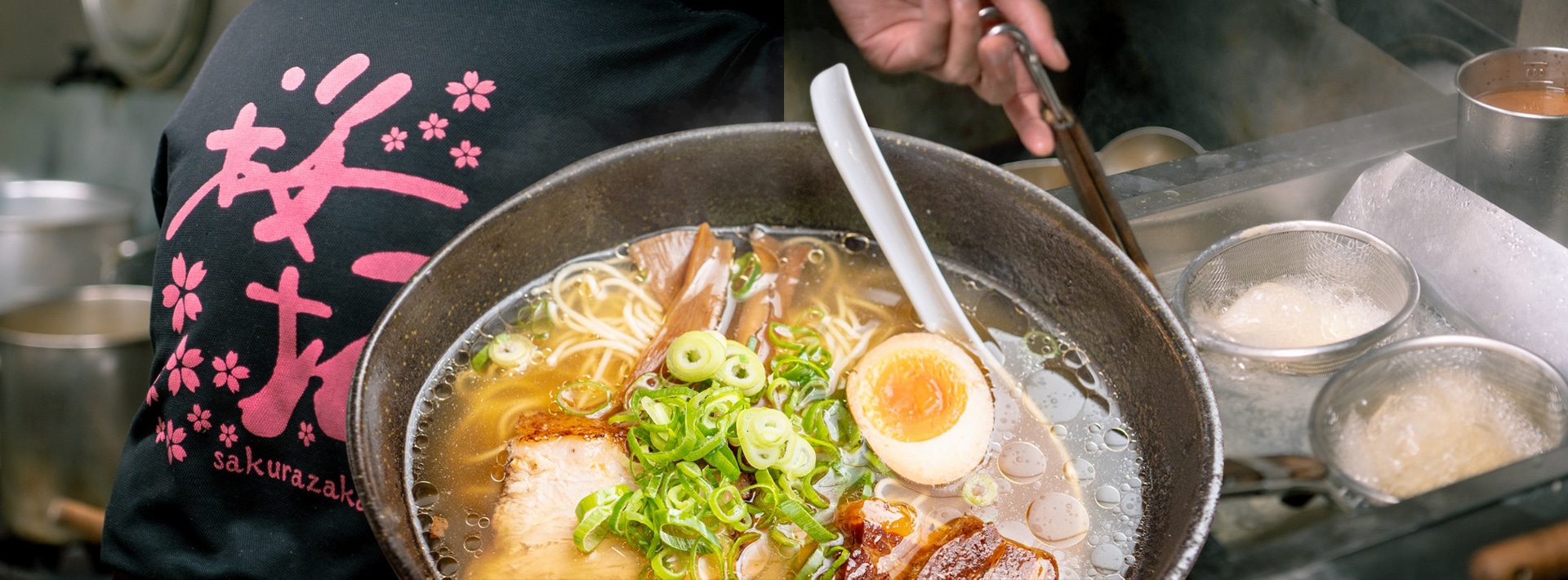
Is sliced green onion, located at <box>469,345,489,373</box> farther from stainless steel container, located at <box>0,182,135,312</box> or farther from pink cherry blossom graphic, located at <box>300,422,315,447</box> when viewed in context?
stainless steel container, located at <box>0,182,135,312</box>

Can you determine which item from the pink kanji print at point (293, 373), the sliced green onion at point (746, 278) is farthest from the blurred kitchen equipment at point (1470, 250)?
the pink kanji print at point (293, 373)

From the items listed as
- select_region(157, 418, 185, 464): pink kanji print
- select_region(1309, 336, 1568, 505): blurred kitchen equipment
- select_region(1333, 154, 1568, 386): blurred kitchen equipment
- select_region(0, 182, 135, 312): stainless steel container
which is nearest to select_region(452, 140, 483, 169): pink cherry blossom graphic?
select_region(157, 418, 185, 464): pink kanji print

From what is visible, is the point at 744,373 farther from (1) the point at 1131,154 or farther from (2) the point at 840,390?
(1) the point at 1131,154

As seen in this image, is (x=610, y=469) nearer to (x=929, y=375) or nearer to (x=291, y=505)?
(x=929, y=375)

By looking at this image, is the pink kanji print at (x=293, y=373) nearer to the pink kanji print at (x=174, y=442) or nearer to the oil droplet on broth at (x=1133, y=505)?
the pink kanji print at (x=174, y=442)

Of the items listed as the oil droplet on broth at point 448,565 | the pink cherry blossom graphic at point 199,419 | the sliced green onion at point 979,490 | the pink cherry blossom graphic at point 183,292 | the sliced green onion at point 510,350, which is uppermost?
the pink cherry blossom graphic at point 183,292
